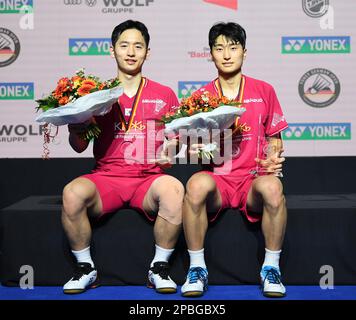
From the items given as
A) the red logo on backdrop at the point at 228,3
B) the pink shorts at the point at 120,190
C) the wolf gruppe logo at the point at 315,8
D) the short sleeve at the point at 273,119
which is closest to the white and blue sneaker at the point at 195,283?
the pink shorts at the point at 120,190

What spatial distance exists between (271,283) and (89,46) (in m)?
2.66

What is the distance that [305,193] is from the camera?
4641mm

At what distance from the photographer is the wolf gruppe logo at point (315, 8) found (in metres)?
5.16

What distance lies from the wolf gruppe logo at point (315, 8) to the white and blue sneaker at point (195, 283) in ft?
8.53

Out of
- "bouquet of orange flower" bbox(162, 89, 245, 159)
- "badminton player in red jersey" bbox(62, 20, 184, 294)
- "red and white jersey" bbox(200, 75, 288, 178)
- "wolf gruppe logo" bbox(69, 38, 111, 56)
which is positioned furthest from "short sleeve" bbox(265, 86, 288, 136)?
"wolf gruppe logo" bbox(69, 38, 111, 56)

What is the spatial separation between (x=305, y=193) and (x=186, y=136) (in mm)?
1493

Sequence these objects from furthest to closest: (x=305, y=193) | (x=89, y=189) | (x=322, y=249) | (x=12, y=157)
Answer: (x=12, y=157) → (x=305, y=193) → (x=322, y=249) → (x=89, y=189)

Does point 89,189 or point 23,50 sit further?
point 23,50

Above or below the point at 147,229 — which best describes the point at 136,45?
above

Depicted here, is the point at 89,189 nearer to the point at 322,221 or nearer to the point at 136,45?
the point at 136,45

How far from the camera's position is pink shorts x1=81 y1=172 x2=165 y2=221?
11.5ft

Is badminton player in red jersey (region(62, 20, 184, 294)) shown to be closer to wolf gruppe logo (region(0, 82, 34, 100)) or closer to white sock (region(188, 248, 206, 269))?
white sock (region(188, 248, 206, 269))

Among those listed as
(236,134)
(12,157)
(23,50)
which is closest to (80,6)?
(23,50)

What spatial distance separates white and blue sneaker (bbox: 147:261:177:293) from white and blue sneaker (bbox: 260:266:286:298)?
0.44 metres
